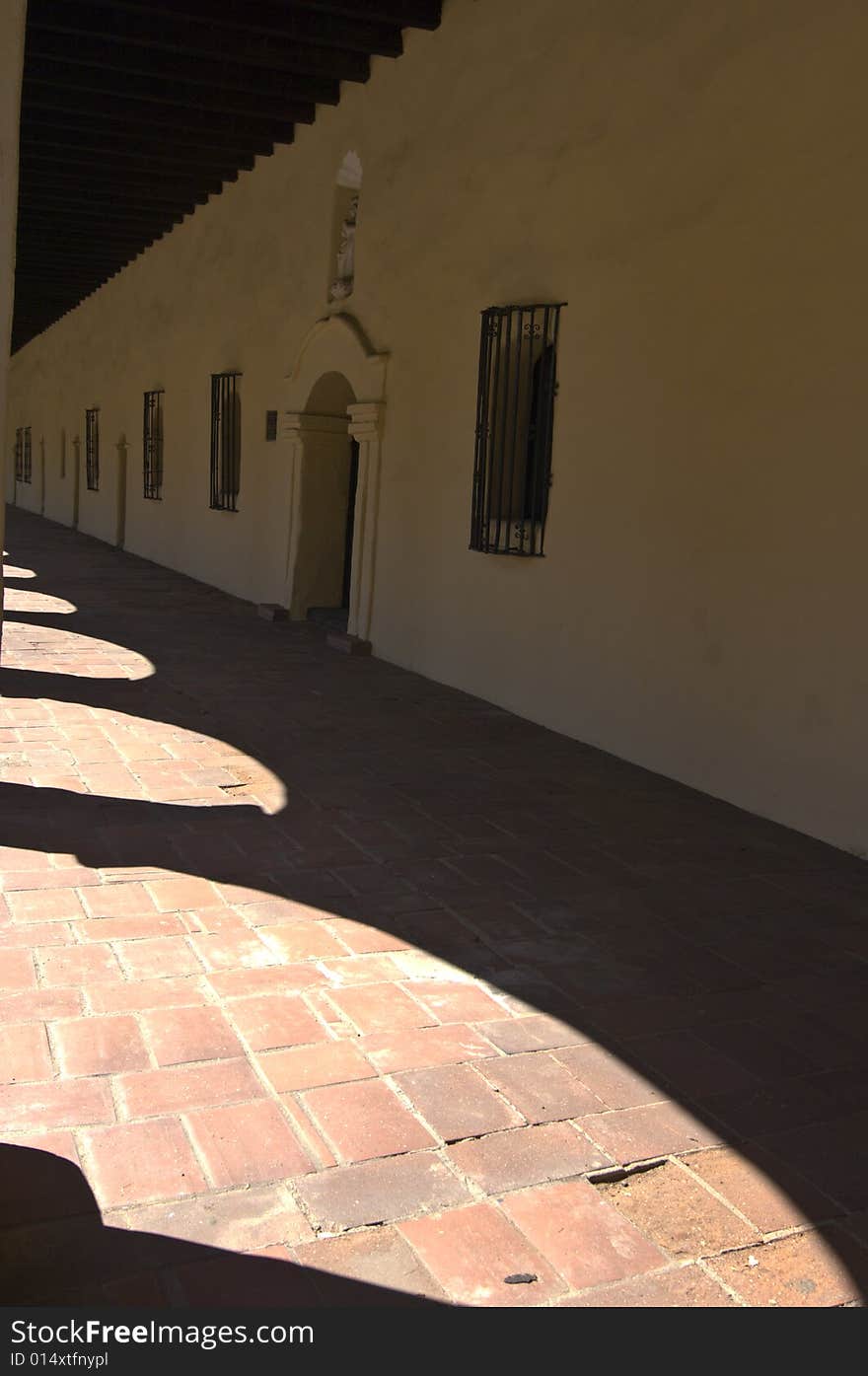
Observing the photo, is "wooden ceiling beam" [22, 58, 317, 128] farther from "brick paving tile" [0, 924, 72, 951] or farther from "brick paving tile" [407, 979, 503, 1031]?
"brick paving tile" [407, 979, 503, 1031]

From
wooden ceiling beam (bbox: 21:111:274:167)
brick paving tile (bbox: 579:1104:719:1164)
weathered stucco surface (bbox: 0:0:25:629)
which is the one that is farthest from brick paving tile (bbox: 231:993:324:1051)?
wooden ceiling beam (bbox: 21:111:274:167)

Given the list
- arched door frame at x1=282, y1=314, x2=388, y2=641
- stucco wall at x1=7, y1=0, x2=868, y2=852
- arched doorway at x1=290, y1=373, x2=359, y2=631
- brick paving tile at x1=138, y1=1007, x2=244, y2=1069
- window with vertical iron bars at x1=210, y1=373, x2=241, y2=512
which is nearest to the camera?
brick paving tile at x1=138, y1=1007, x2=244, y2=1069

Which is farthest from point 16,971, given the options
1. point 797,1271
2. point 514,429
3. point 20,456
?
point 20,456

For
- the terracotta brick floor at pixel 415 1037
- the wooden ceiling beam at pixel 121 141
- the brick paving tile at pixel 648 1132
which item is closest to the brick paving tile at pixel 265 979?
the terracotta brick floor at pixel 415 1037

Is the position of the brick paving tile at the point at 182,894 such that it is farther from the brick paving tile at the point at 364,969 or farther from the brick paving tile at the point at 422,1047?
the brick paving tile at the point at 422,1047

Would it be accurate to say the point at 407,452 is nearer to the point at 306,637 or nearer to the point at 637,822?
the point at 306,637

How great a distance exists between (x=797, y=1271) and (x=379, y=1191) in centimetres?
84

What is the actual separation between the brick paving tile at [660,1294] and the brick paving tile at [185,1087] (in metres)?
0.96

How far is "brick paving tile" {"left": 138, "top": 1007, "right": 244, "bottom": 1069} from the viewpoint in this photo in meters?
2.95

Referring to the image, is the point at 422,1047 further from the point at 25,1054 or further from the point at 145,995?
the point at 25,1054

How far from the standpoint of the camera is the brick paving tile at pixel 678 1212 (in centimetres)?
235

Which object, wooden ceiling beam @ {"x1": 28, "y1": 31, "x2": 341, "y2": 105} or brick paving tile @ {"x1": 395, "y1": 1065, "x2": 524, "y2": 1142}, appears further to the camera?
wooden ceiling beam @ {"x1": 28, "y1": 31, "x2": 341, "y2": 105}

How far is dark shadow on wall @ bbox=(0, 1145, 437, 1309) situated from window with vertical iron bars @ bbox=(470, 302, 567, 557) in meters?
5.42

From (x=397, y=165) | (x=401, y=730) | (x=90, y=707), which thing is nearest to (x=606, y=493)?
(x=401, y=730)
